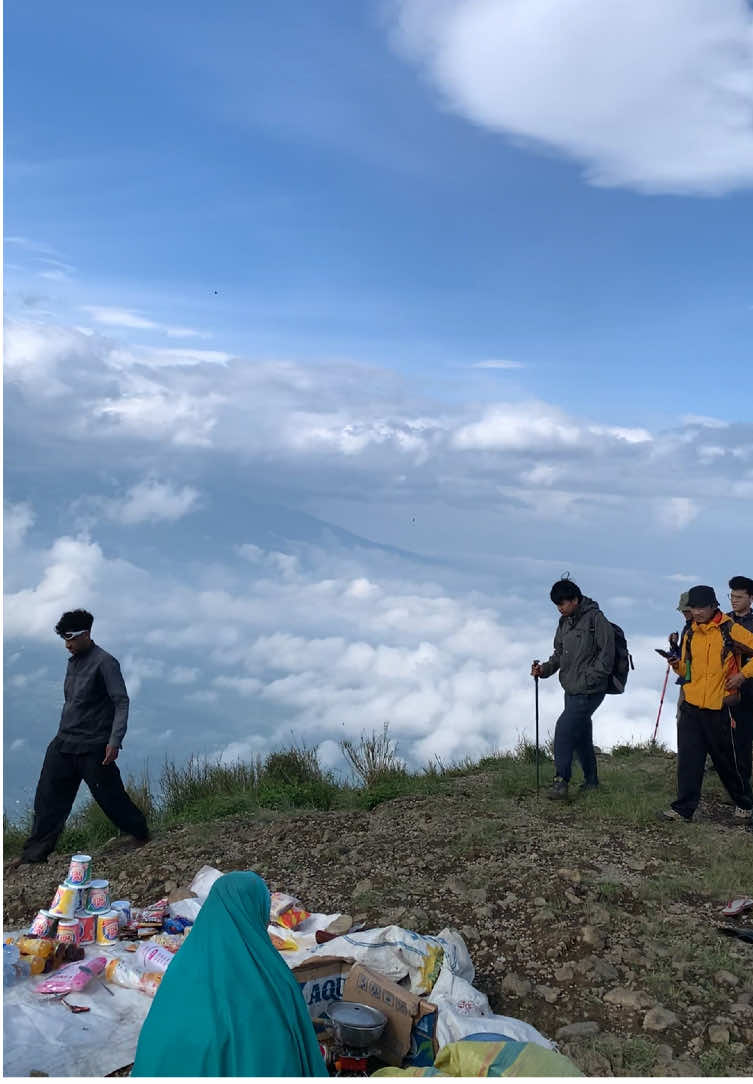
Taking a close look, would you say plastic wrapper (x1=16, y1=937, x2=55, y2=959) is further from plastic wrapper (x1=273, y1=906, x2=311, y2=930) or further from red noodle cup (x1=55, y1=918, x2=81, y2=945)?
plastic wrapper (x1=273, y1=906, x2=311, y2=930)

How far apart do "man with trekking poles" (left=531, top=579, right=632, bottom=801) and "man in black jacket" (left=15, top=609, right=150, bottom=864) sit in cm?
401

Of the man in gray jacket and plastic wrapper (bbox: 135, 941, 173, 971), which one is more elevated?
the man in gray jacket

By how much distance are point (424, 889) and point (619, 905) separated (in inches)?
53.0

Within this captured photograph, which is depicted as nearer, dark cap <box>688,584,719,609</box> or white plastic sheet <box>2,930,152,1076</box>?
white plastic sheet <box>2,930,152,1076</box>

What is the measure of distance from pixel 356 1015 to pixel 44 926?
2116 mm

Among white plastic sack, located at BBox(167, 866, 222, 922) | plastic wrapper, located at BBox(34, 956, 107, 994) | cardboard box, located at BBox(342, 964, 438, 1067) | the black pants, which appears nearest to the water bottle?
plastic wrapper, located at BBox(34, 956, 107, 994)

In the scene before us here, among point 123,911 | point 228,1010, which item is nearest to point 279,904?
point 123,911

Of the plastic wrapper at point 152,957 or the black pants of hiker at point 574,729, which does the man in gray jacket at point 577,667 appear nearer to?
the black pants of hiker at point 574,729

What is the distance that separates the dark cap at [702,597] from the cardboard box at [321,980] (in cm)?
465

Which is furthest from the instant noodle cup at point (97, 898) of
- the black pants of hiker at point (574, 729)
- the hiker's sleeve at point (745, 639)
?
the hiker's sleeve at point (745, 639)

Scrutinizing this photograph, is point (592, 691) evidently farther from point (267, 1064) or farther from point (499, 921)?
point (267, 1064)

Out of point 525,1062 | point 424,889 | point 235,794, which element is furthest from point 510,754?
point 525,1062

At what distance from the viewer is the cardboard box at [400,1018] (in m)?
4.68

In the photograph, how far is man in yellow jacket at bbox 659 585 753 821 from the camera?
844cm
